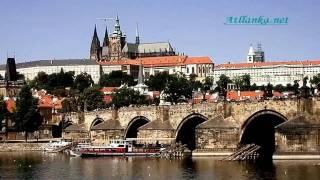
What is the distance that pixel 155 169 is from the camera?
56.4m

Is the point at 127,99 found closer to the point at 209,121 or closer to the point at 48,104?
the point at 48,104

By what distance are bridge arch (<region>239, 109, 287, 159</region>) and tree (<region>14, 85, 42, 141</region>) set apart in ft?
123

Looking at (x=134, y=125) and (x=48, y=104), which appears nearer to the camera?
(x=134, y=125)

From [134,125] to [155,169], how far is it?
26.7m

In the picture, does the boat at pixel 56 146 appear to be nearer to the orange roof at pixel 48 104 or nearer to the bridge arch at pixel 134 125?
the bridge arch at pixel 134 125

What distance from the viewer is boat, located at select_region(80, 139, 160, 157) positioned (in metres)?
71.8

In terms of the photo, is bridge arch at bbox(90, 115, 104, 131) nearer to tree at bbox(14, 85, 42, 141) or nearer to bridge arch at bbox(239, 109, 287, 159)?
tree at bbox(14, 85, 42, 141)

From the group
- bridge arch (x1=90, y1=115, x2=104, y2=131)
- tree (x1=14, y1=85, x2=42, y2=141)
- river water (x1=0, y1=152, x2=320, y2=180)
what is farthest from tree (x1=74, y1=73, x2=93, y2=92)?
river water (x1=0, y1=152, x2=320, y2=180)

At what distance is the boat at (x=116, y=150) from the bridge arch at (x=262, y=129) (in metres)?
10.7

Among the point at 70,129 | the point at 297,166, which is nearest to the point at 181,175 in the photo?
the point at 297,166

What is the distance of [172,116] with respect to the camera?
73.1 m

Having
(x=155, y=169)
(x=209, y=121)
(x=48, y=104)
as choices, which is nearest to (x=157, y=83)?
(x=48, y=104)

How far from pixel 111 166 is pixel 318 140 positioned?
17.7 m

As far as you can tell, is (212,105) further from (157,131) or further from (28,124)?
(28,124)
